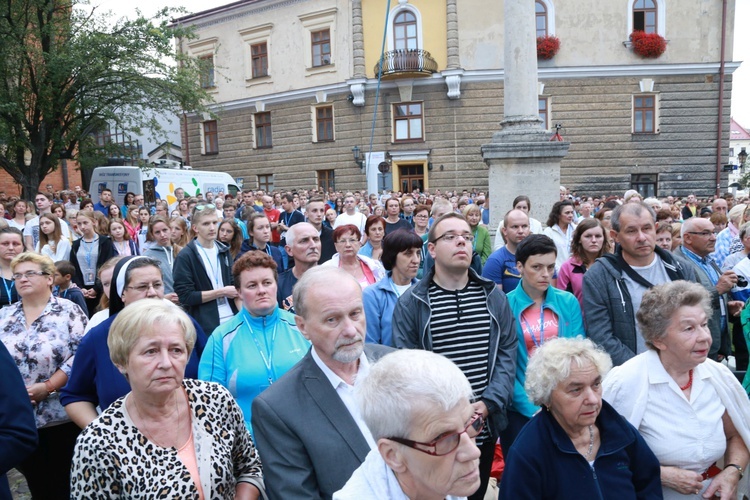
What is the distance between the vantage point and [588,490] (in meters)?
2.47

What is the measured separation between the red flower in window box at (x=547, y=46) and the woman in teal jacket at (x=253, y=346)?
2453cm

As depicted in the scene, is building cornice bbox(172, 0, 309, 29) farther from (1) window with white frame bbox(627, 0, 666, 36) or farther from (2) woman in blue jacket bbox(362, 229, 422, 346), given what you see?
(2) woman in blue jacket bbox(362, 229, 422, 346)

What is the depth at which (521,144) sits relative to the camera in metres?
8.47

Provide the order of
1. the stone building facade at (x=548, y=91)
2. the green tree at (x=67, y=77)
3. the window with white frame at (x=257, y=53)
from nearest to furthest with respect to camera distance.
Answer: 1. the green tree at (x=67, y=77)
2. the stone building facade at (x=548, y=91)
3. the window with white frame at (x=257, y=53)

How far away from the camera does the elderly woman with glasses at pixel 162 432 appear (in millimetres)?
2242

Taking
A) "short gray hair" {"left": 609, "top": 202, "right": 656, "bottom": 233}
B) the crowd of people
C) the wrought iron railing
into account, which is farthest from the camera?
the wrought iron railing

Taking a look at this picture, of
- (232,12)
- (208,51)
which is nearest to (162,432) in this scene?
(232,12)

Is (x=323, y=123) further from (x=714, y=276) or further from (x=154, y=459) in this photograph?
(x=154, y=459)

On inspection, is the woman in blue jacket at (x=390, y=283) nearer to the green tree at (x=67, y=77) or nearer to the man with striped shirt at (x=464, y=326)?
the man with striped shirt at (x=464, y=326)

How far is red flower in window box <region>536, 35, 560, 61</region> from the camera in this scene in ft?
82.3

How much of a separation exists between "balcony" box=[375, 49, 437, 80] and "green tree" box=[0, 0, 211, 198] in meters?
10.5

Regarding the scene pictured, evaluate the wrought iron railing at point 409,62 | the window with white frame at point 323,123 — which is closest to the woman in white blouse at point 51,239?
the wrought iron railing at point 409,62

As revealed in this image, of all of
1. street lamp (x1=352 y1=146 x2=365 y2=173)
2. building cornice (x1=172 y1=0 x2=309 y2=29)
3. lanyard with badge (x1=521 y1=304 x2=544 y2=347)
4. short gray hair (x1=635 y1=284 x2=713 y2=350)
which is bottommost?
lanyard with badge (x1=521 y1=304 x2=544 y2=347)

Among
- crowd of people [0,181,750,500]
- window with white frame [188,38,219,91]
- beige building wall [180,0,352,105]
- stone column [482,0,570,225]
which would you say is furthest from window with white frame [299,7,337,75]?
crowd of people [0,181,750,500]
